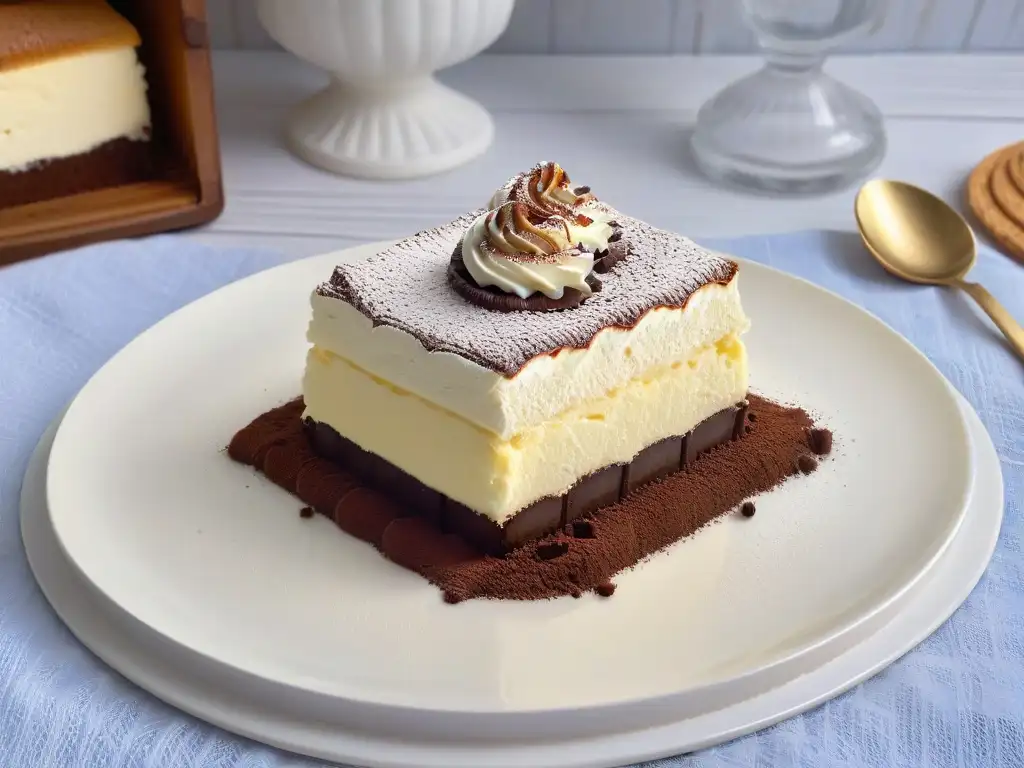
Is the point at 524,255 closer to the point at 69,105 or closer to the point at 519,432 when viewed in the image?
the point at 519,432

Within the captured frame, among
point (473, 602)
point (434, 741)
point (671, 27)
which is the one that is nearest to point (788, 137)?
point (671, 27)

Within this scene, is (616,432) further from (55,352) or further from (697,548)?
(55,352)

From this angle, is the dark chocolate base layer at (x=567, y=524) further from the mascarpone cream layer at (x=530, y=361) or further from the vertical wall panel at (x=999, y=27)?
the vertical wall panel at (x=999, y=27)

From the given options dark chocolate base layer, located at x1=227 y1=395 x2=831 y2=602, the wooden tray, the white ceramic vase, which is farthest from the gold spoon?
the wooden tray

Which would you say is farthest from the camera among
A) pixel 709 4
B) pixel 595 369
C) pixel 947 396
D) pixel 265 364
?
pixel 709 4

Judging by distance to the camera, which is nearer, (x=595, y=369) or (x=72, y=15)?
(x=595, y=369)

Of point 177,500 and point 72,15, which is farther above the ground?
point 72,15

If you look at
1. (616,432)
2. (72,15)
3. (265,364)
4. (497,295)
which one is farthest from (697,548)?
(72,15)
